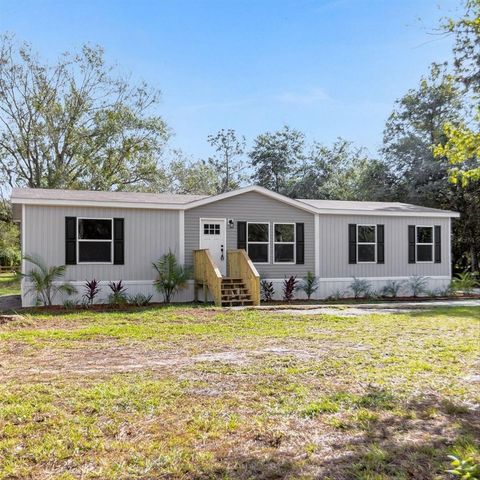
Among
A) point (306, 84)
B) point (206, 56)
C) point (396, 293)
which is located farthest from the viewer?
point (306, 84)

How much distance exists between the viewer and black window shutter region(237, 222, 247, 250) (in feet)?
48.1

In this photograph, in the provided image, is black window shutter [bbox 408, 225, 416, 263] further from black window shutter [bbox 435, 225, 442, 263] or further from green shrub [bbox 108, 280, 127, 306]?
green shrub [bbox 108, 280, 127, 306]

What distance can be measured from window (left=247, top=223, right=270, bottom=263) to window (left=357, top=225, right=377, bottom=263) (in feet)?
10.6

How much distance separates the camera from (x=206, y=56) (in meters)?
18.0

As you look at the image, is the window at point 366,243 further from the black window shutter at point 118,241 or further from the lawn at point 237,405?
the lawn at point 237,405

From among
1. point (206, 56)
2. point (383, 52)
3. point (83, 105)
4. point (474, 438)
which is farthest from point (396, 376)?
point (83, 105)

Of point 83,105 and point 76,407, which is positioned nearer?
point 76,407

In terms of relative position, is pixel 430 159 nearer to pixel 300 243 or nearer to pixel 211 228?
pixel 300 243

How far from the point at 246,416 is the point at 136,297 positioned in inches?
369

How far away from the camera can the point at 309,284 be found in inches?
591

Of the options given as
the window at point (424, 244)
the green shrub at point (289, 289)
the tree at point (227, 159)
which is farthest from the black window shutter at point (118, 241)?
the tree at point (227, 159)

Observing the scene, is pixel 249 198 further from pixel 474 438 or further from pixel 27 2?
pixel 474 438

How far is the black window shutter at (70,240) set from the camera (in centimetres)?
1296

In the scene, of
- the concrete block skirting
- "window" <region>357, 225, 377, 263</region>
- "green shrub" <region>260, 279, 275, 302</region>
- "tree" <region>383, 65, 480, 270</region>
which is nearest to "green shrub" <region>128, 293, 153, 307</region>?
the concrete block skirting
